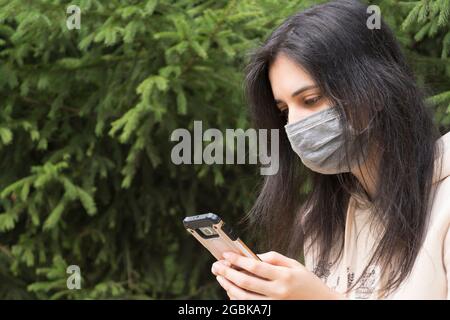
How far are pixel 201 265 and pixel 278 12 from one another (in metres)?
1.68

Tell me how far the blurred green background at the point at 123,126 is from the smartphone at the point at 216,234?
1.50m

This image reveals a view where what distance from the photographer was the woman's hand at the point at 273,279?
6.16 feet

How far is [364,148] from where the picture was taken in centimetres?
225

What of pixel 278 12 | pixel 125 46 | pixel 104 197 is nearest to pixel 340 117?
pixel 278 12

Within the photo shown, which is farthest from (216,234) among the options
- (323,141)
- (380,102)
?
(380,102)

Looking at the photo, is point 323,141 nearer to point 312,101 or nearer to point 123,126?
point 312,101

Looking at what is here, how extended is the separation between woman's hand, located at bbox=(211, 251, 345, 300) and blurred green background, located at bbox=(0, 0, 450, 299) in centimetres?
145

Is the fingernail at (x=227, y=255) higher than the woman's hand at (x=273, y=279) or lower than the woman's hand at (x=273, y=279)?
higher

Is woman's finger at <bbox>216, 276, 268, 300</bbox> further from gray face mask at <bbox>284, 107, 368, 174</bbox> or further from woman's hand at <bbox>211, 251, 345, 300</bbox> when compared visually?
gray face mask at <bbox>284, 107, 368, 174</bbox>

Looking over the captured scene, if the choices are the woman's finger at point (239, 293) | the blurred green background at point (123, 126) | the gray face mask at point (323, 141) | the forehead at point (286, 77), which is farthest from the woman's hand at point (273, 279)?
the blurred green background at point (123, 126)

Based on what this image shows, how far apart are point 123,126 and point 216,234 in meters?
2.15

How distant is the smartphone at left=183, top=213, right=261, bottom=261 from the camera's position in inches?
73.9

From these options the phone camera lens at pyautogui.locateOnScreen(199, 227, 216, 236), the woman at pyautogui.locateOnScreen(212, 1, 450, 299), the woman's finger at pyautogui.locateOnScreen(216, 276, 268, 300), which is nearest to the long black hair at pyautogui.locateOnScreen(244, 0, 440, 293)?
the woman at pyautogui.locateOnScreen(212, 1, 450, 299)

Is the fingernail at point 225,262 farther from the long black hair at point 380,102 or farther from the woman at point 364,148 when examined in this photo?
the long black hair at point 380,102
